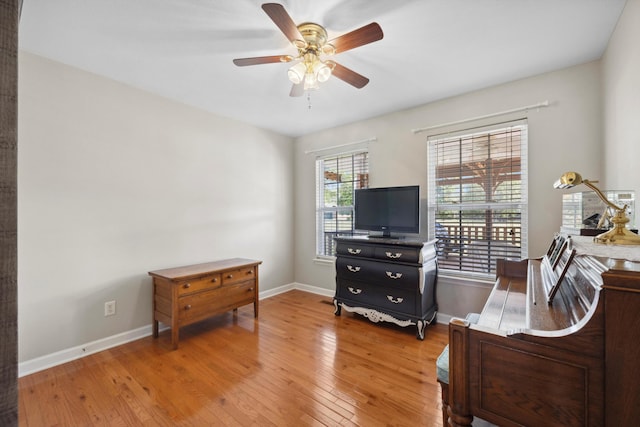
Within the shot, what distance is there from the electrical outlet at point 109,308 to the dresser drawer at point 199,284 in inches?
25.7

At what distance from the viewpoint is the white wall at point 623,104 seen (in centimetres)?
165

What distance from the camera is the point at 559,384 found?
2.90ft

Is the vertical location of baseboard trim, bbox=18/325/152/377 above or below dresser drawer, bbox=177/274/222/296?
below

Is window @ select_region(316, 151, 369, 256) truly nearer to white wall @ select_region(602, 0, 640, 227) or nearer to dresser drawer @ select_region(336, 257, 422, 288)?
dresser drawer @ select_region(336, 257, 422, 288)

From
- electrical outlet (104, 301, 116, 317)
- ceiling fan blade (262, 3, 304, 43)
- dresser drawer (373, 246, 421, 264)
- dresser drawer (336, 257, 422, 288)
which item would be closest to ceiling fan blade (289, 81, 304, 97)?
ceiling fan blade (262, 3, 304, 43)

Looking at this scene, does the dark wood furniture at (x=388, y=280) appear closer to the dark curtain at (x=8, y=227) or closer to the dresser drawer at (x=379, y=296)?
the dresser drawer at (x=379, y=296)

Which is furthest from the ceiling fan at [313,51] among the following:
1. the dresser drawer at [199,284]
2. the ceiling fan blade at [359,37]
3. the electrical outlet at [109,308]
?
the electrical outlet at [109,308]

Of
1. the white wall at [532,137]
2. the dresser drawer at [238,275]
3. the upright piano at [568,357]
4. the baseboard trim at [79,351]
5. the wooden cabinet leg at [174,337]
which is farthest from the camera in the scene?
the dresser drawer at [238,275]

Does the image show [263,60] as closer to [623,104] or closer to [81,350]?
[623,104]

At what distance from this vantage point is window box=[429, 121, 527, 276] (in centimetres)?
274

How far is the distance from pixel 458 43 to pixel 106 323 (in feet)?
12.6

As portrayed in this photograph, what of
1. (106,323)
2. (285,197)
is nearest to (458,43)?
(285,197)

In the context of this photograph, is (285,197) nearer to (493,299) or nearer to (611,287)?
(493,299)

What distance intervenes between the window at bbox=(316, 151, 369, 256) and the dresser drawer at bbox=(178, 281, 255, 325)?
1.41 metres
